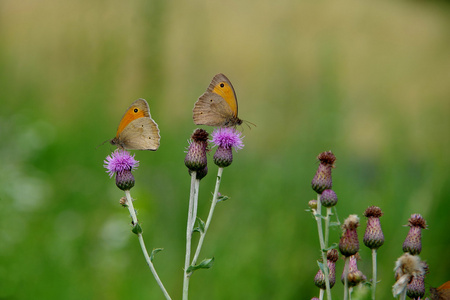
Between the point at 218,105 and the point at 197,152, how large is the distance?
399 mm

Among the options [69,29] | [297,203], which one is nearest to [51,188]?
[69,29]

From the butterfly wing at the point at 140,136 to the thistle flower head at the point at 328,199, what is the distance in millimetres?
596

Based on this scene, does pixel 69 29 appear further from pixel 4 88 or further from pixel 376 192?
pixel 376 192

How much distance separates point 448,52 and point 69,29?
8.25 feet

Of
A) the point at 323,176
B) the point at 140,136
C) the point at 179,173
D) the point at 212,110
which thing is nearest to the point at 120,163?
the point at 140,136

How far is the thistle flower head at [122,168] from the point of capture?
1556 millimetres

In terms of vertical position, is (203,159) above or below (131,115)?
below

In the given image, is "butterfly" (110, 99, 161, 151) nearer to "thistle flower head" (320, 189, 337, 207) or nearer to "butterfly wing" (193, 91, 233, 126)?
"butterfly wing" (193, 91, 233, 126)

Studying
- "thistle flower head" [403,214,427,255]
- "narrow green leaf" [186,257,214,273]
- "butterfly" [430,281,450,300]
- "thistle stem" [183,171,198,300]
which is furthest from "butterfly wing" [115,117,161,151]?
"butterfly" [430,281,450,300]

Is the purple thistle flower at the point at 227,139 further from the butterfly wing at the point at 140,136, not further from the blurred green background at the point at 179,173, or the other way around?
the blurred green background at the point at 179,173

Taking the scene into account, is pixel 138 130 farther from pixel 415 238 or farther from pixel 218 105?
pixel 415 238

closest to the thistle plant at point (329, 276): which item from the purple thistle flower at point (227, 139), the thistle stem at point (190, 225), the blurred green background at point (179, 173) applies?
the thistle stem at point (190, 225)

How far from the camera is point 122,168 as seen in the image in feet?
5.35

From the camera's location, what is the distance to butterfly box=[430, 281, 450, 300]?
4.09 feet
